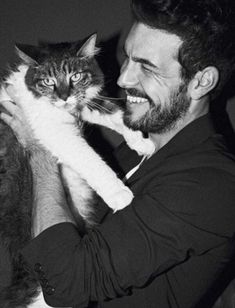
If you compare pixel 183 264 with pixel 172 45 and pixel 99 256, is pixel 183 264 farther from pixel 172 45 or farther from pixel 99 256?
pixel 172 45

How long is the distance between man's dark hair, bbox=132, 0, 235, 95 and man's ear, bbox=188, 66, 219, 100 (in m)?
0.02

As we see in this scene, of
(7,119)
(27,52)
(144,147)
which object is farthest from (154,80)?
(7,119)

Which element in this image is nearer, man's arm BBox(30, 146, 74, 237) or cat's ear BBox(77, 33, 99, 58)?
man's arm BBox(30, 146, 74, 237)

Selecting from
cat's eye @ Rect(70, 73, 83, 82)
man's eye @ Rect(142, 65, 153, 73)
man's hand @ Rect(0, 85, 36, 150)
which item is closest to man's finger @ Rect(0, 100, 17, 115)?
man's hand @ Rect(0, 85, 36, 150)

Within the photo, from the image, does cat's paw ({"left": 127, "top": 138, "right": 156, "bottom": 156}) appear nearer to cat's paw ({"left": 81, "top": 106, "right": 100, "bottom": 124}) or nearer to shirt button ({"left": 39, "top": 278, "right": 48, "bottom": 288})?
cat's paw ({"left": 81, "top": 106, "right": 100, "bottom": 124})

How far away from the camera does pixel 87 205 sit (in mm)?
1620

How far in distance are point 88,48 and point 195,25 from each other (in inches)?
23.4

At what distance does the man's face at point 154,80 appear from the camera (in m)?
1.30

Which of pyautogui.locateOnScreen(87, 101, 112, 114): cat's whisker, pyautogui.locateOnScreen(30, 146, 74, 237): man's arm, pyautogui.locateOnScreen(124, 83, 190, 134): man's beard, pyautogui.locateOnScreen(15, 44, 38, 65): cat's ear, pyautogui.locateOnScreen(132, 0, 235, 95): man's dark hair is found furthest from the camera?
pyautogui.locateOnScreen(87, 101, 112, 114): cat's whisker

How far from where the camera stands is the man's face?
4.28ft

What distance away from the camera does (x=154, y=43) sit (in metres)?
1.30

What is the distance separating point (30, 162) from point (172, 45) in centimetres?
75

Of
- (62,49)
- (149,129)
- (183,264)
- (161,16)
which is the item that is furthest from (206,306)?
(62,49)

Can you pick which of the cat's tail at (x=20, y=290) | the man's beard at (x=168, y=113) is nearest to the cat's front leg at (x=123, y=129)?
the man's beard at (x=168, y=113)
